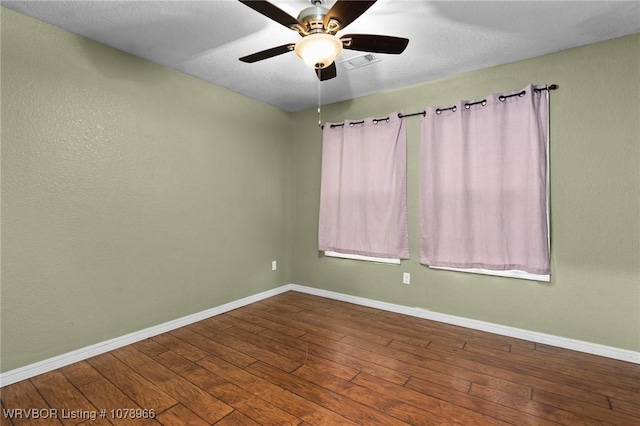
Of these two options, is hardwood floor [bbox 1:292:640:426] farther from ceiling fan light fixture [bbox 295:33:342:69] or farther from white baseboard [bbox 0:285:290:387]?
ceiling fan light fixture [bbox 295:33:342:69]

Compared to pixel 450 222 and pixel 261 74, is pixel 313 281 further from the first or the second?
pixel 261 74

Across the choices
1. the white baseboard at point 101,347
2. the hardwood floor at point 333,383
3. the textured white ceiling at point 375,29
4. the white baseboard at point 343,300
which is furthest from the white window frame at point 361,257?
the textured white ceiling at point 375,29

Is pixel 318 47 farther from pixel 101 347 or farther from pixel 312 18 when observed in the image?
pixel 101 347

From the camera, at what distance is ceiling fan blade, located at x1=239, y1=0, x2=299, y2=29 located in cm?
146

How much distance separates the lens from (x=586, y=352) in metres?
2.48

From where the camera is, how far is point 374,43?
1.85 m

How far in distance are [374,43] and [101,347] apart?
2952 mm

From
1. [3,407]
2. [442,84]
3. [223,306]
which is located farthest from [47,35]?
[442,84]

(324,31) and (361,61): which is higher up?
(361,61)

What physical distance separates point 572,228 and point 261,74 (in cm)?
306

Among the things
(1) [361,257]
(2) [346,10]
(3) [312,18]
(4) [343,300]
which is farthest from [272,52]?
(4) [343,300]

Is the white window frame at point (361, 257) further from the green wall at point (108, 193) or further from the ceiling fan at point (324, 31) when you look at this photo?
the ceiling fan at point (324, 31)

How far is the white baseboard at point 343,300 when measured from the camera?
7.06 feet

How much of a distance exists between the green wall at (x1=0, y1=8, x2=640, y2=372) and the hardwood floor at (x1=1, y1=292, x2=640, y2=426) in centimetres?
31
